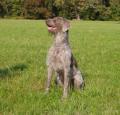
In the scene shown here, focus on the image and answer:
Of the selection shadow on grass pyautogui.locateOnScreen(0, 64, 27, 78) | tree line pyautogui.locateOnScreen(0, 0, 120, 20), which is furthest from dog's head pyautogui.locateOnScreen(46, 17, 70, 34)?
tree line pyautogui.locateOnScreen(0, 0, 120, 20)

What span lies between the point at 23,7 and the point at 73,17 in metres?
10.5

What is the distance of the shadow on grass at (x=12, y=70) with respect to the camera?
432 inches

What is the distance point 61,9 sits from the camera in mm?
83500

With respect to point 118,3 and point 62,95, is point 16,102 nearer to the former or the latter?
point 62,95

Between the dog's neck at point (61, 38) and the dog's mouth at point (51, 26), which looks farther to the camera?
the dog's neck at point (61, 38)

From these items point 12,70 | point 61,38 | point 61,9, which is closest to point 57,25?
point 61,38

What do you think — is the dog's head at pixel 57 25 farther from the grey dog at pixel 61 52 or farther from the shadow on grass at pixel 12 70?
the shadow on grass at pixel 12 70

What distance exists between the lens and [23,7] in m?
80.1

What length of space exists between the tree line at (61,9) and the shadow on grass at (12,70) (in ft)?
218

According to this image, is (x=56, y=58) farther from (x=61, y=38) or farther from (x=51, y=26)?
(x=51, y=26)

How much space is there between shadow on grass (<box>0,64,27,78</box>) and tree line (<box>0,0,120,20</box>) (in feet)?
218

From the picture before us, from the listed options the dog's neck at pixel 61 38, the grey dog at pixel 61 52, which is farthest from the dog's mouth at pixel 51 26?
the dog's neck at pixel 61 38

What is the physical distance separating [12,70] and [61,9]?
72.4 meters

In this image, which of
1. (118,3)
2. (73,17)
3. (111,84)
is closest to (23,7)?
(73,17)
